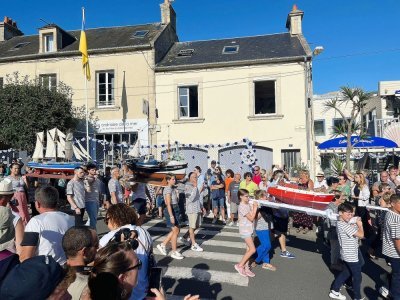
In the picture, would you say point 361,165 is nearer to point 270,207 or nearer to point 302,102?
point 302,102

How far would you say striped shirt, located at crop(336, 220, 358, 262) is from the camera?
198 inches

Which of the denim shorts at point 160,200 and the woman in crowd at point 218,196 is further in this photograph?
the denim shorts at point 160,200

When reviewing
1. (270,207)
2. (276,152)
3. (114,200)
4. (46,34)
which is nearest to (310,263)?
(270,207)

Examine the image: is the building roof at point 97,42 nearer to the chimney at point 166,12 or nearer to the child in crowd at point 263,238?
the chimney at point 166,12

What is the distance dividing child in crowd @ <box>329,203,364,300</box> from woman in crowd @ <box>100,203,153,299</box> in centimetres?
305

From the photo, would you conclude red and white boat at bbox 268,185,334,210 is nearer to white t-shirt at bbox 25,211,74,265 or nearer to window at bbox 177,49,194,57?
white t-shirt at bbox 25,211,74,265

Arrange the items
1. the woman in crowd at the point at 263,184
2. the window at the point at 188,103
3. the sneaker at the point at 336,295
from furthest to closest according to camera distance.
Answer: the window at the point at 188,103
the woman in crowd at the point at 263,184
the sneaker at the point at 336,295

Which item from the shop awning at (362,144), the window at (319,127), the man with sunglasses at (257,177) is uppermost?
the window at (319,127)

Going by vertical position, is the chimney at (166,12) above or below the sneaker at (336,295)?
above

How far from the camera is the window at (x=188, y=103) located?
18781 mm

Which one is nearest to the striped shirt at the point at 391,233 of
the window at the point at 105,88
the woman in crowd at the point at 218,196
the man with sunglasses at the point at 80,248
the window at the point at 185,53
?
the man with sunglasses at the point at 80,248

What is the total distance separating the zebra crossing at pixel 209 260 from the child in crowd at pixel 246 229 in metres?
0.18

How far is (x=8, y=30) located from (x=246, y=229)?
23.9 metres

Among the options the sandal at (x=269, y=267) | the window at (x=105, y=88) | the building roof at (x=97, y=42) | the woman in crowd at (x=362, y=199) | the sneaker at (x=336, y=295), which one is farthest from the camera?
the window at (x=105, y=88)
